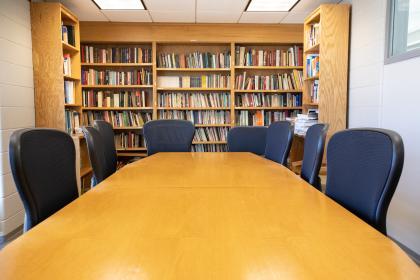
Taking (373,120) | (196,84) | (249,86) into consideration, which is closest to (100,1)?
(196,84)

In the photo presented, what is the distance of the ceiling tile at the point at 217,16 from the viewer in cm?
427

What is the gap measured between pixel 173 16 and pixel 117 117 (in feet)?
5.59

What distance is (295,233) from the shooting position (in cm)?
92

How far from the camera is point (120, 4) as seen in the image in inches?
155

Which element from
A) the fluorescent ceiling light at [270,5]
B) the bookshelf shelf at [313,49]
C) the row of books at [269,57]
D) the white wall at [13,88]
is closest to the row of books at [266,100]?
the row of books at [269,57]

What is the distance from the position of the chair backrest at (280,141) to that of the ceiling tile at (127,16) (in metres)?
2.51

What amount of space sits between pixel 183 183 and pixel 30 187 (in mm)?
694

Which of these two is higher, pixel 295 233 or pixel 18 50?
pixel 18 50

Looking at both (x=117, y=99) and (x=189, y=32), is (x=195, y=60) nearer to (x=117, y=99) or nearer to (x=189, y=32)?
(x=189, y=32)

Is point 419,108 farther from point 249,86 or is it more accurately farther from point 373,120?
point 249,86

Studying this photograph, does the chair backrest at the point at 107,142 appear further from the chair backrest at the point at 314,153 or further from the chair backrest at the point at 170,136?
the chair backrest at the point at 314,153

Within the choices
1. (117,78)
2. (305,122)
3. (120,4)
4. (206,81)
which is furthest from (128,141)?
(305,122)

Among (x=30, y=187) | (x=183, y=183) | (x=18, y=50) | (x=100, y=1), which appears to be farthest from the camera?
(x=100, y=1)

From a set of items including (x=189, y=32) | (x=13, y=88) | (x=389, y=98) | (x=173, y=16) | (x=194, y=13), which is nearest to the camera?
(x=389, y=98)
